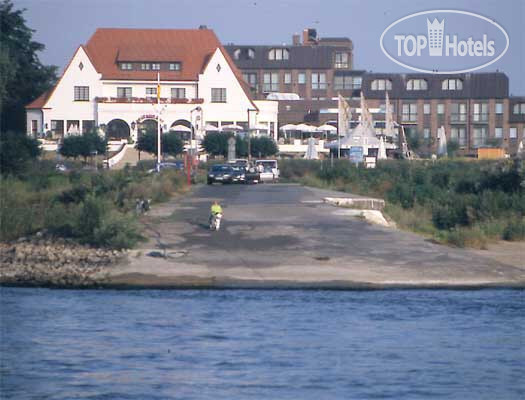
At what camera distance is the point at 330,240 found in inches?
1145

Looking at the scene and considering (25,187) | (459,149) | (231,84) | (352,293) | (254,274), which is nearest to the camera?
(352,293)

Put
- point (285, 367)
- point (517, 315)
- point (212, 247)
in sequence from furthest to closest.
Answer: point (212, 247)
point (517, 315)
point (285, 367)

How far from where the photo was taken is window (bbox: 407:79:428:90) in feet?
341

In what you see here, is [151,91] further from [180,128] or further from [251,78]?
[251,78]

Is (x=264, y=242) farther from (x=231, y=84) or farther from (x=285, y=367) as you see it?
(x=231, y=84)

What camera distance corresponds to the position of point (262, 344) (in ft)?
59.8

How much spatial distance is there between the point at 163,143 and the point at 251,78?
43870mm

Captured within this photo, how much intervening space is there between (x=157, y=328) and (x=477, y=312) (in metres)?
6.51

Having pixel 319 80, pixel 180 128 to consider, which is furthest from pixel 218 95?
pixel 319 80

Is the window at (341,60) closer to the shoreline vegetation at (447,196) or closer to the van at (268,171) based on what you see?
the shoreline vegetation at (447,196)

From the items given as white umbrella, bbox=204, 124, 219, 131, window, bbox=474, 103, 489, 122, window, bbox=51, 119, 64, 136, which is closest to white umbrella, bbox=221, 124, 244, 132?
white umbrella, bbox=204, 124, 219, 131

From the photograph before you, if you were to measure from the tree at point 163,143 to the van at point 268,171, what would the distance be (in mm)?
12286

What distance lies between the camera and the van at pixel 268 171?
6500 cm

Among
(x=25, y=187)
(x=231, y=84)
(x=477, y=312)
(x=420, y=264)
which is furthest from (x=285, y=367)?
(x=231, y=84)
